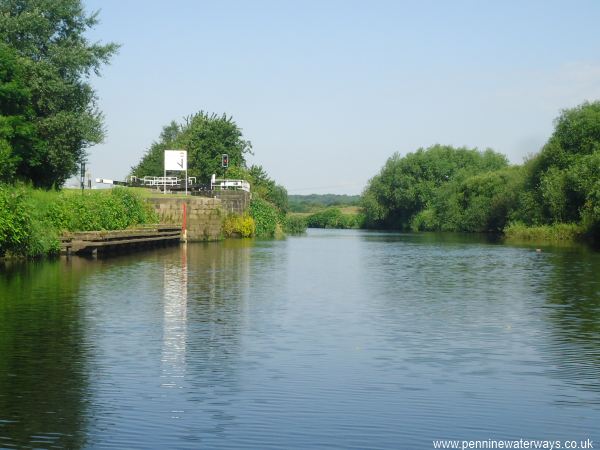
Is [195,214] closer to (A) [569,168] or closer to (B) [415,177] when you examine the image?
(A) [569,168]

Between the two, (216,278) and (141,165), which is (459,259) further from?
(141,165)

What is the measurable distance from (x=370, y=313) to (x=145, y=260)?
22512 millimetres

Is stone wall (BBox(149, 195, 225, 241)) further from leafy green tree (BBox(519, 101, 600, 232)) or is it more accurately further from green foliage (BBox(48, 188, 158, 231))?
leafy green tree (BBox(519, 101, 600, 232))

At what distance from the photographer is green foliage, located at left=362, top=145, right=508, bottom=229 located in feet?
437

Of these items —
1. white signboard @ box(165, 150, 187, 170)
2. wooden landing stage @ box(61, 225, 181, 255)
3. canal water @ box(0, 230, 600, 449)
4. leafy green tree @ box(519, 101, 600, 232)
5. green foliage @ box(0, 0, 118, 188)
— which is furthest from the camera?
white signboard @ box(165, 150, 187, 170)

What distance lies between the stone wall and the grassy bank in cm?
881

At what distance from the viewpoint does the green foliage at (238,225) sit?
74231 millimetres

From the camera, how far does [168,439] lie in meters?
9.74

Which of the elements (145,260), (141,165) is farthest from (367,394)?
(141,165)

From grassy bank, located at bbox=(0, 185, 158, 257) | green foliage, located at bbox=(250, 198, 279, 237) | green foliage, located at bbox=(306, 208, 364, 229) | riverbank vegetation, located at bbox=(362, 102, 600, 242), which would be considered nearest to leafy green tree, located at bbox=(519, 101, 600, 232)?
riverbank vegetation, located at bbox=(362, 102, 600, 242)

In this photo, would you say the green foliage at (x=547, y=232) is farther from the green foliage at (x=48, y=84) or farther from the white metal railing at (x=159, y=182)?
the green foliage at (x=48, y=84)

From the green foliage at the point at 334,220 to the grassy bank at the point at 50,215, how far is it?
10058 centimetres

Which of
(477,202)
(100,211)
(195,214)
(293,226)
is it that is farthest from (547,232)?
(100,211)

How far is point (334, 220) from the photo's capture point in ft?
548
